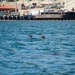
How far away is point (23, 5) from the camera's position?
18675cm

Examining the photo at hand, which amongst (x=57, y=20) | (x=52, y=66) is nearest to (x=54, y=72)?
(x=52, y=66)

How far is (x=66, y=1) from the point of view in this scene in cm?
17775

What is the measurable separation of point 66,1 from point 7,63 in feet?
464

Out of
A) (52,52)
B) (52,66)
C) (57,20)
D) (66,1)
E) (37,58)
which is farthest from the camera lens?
(66,1)

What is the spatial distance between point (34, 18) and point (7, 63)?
130m

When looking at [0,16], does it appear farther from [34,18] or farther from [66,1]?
[66,1]

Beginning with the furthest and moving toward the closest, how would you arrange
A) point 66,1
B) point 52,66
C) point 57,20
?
point 66,1, point 57,20, point 52,66

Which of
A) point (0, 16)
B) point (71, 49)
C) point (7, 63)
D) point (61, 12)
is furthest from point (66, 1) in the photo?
point (7, 63)

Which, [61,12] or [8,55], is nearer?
[8,55]

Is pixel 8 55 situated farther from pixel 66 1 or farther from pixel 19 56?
pixel 66 1

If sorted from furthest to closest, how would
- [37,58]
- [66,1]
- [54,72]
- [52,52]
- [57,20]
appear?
[66,1] → [57,20] → [52,52] → [37,58] → [54,72]

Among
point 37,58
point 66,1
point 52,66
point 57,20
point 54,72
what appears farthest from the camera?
point 66,1

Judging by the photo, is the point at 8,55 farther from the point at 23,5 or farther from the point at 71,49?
the point at 23,5

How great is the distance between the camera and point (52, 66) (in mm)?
36344
